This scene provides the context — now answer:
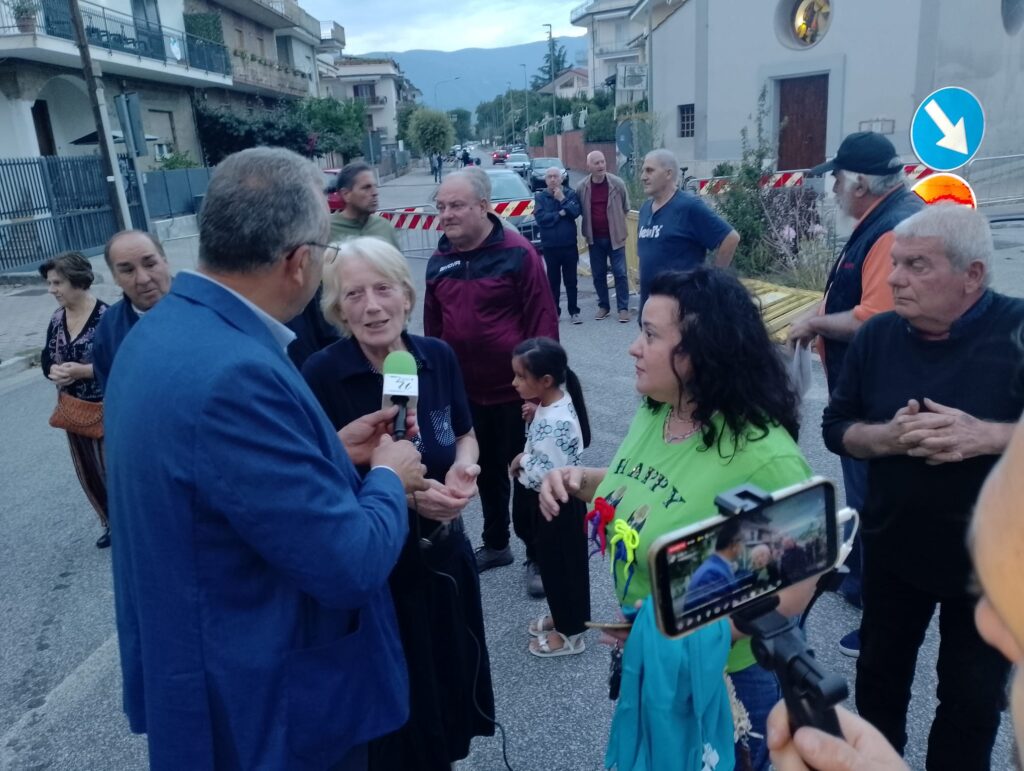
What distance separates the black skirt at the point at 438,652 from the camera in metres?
2.28

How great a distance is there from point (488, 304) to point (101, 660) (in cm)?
253

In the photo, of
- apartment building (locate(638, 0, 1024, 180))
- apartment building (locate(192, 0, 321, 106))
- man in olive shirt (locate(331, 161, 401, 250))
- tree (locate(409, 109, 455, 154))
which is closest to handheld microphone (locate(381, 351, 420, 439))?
man in olive shirt (locate(331, 161, 401, 250))

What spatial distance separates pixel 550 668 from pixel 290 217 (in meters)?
2.50

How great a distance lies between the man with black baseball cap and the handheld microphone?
204 cm

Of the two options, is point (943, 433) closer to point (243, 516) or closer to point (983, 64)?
point (243, 516)

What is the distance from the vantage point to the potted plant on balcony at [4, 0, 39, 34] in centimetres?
1725

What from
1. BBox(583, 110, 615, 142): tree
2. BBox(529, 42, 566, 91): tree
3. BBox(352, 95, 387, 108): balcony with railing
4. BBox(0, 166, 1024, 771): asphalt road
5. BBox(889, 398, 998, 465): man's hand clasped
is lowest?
BBox(0, 166, 1024, 771): asphalt road

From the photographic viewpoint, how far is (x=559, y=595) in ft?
10.9

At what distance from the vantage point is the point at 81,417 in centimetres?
445

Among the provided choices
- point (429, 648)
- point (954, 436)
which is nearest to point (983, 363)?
point (954, 436)

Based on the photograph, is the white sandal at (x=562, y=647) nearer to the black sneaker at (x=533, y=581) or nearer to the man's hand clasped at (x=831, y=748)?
the black sneaker at (x=533, y=581)

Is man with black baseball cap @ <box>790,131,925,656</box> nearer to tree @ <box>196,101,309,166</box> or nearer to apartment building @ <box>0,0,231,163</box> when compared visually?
apartment building @ <box>0,0,231,163</box>

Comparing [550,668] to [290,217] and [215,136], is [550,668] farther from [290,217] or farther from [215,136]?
A: [215,136]

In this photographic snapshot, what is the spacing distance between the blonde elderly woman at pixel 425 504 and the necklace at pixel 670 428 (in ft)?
2.13
